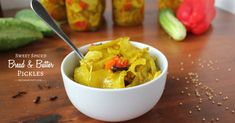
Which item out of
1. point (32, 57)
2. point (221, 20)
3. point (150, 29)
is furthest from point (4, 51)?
point (221, 20)

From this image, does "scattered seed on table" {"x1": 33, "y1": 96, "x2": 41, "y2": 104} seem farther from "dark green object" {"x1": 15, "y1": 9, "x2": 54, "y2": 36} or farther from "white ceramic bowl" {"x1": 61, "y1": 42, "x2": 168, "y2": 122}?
"dark green object" {"x1": 15, "y1": 9, "x2": 54, "y2": 36}

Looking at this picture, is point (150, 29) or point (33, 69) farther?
point (150, 29)

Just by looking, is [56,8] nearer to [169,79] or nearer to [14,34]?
[14,34]

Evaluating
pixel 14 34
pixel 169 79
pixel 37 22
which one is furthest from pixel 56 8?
pixel 169 79

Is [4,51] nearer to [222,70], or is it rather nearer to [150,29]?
[150,29]

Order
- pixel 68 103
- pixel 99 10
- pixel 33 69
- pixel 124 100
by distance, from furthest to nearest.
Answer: pixel 99 10 → pixel 33 69 → pixel 68 103 → pixel 124 100

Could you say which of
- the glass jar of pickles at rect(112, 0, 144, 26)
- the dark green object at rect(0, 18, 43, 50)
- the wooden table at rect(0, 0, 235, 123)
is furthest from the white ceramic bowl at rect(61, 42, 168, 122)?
the glass jar of pickles at rect(112, 0, 144, 26)

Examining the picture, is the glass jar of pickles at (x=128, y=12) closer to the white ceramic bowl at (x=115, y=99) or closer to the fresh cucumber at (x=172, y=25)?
the fresh cucumber at (x=172, y=25)
